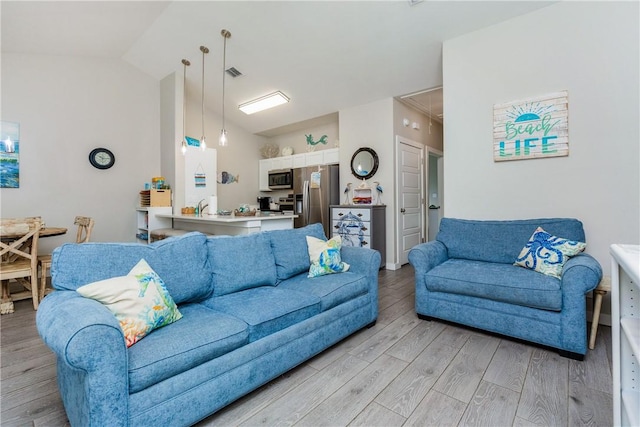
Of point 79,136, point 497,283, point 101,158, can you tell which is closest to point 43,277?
point 101,158

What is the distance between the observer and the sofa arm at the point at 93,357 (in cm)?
105

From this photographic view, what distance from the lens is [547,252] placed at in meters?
2.25

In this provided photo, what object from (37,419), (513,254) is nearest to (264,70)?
(513,254)

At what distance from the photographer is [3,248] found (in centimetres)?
285

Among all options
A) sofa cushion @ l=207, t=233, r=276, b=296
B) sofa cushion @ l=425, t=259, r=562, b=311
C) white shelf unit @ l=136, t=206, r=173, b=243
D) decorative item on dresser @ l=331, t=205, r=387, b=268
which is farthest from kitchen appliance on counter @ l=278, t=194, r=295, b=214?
sofa cushion @ l=425, t=259, r=562, b=311

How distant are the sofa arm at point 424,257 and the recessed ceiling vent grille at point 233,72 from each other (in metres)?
3.70

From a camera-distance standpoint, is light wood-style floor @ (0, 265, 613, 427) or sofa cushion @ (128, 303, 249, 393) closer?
sofa cushion @ (128, 303, 249, 393)

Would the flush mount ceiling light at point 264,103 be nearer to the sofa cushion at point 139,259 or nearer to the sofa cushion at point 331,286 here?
the sofa cushion at point 331,286

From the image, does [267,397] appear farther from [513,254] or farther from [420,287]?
[513,254]

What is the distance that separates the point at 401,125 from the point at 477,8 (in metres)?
1.94

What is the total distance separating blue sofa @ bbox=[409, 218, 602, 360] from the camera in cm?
194

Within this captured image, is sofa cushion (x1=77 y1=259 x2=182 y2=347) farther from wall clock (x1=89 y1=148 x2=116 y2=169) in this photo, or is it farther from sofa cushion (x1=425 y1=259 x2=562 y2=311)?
wall clock (x1=89 y1=148 x2=116 y2=169)

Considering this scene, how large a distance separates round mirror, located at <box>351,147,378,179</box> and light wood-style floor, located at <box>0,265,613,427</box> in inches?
110

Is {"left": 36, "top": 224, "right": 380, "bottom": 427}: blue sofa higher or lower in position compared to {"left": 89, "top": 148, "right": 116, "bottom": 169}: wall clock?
lower
